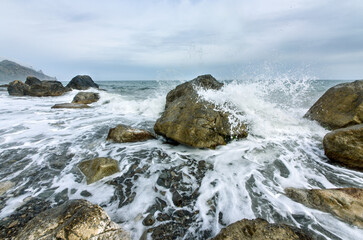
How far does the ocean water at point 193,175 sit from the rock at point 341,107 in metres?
0.36

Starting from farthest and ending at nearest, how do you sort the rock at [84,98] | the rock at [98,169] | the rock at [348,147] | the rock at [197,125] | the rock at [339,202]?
the rock at [84,98], the rock at [197,125], the rock at [348,147], the rock at [98,169], the rock at [339,202]

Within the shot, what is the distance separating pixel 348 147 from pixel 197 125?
2.81 metres

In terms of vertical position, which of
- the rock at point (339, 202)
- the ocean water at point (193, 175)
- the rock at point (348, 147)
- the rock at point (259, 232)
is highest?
→ the rock at point (348, 147)

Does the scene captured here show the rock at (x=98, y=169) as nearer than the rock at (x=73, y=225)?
No

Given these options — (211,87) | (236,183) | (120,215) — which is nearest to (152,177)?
(120,215)

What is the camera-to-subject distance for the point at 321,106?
5.52 m

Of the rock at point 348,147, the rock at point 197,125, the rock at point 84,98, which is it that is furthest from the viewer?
the rock at point 84,98

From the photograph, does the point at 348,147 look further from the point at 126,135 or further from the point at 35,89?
the point at 35,89

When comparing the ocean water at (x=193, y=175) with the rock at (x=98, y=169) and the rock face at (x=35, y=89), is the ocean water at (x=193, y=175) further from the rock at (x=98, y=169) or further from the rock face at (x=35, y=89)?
the rock face at (x=35, y=89)

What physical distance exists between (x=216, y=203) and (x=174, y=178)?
33.8 inches

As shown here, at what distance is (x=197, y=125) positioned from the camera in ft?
13.4

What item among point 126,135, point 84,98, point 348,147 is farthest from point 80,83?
point 348,147

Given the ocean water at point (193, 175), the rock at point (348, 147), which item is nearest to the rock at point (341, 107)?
the ocean water at point (193, 175)

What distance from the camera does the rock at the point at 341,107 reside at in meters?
4.58
